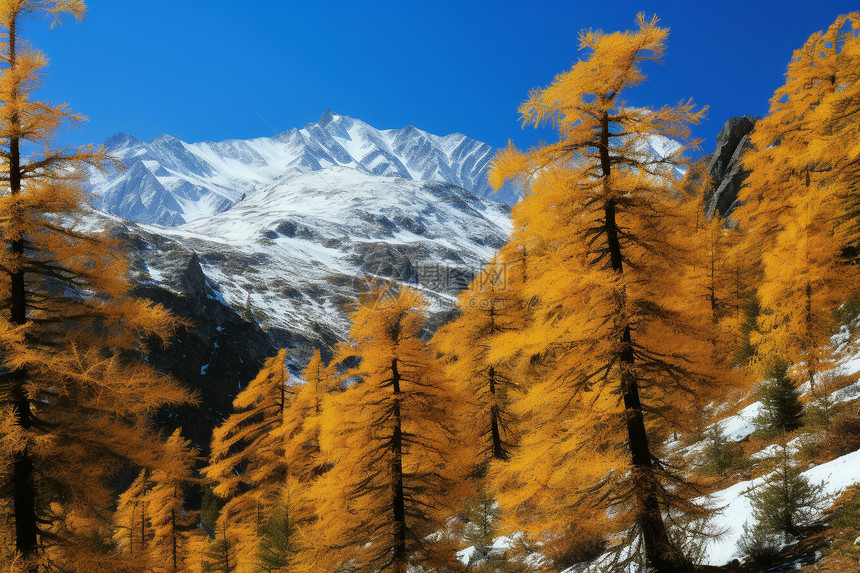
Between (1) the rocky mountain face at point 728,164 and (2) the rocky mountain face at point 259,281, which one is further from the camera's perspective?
(2) the rocky mountain face at point 259,281

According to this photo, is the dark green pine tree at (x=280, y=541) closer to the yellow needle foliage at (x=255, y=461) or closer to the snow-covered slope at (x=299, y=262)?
the yellow needle foliage at (x=255, y=461)

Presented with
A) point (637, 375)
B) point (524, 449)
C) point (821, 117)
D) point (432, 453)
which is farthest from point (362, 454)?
point (821, 117)

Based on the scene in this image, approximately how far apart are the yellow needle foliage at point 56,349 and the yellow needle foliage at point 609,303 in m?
7.11

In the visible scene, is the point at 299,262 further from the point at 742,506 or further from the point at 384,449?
the point at 742,506

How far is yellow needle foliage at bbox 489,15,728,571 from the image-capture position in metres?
7.46

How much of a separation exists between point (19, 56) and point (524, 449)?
1219cm

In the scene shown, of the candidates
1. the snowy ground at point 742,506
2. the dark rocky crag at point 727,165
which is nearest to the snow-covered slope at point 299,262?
the dark rocky crag at point 727,165

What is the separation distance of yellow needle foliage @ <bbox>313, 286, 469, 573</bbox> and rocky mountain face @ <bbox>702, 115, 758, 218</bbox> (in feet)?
122

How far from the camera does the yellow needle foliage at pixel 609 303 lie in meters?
7.46

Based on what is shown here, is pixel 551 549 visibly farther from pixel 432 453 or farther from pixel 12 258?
pixel 12 258

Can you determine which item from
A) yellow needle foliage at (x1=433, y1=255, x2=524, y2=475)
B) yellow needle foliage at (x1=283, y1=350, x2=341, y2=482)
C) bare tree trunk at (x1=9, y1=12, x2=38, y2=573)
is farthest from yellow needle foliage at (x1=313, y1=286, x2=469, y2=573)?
yellow needle foliage at (x1=283, y1=350, x2=341, y2=482)

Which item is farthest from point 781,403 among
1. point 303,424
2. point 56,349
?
point 56,349

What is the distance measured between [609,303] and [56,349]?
10308 millimetres

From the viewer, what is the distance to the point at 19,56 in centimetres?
845
